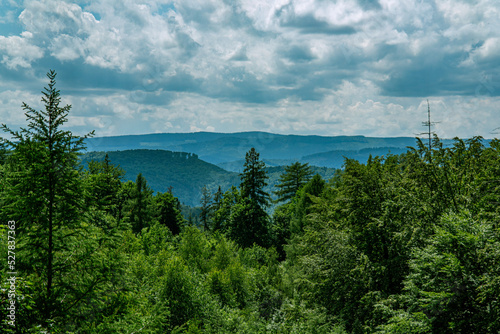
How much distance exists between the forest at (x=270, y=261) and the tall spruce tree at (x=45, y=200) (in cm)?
3

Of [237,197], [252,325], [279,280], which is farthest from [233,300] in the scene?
[237,197]

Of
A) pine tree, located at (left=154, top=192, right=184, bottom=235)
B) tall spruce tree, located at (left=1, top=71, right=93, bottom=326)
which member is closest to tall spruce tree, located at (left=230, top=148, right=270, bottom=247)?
pine tree, located at (left=154, top=192, right=184, bottom=235)

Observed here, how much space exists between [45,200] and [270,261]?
27.1 metres

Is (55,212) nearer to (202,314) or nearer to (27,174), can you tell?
(27,174)

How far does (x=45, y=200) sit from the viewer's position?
8383 millimetres

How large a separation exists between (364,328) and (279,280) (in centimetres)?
1479

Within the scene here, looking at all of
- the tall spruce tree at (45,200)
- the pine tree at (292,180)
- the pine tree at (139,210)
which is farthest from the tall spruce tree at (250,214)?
the tall spruce tree at (45,200)

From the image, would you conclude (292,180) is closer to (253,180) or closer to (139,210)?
(253,180)

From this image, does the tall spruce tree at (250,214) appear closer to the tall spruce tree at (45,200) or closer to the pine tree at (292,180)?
the pine tree at (292,180)

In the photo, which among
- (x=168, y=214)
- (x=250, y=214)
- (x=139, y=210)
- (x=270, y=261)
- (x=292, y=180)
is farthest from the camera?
(x=292, y=180)

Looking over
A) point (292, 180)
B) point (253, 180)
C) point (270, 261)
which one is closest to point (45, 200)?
point (270, 261)

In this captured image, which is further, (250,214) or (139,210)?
(139,210)

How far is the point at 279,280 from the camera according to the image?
30.4 metres

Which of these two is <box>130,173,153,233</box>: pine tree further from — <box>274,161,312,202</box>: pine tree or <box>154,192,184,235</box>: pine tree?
<box>274,161,312,202</box>: pine tree
